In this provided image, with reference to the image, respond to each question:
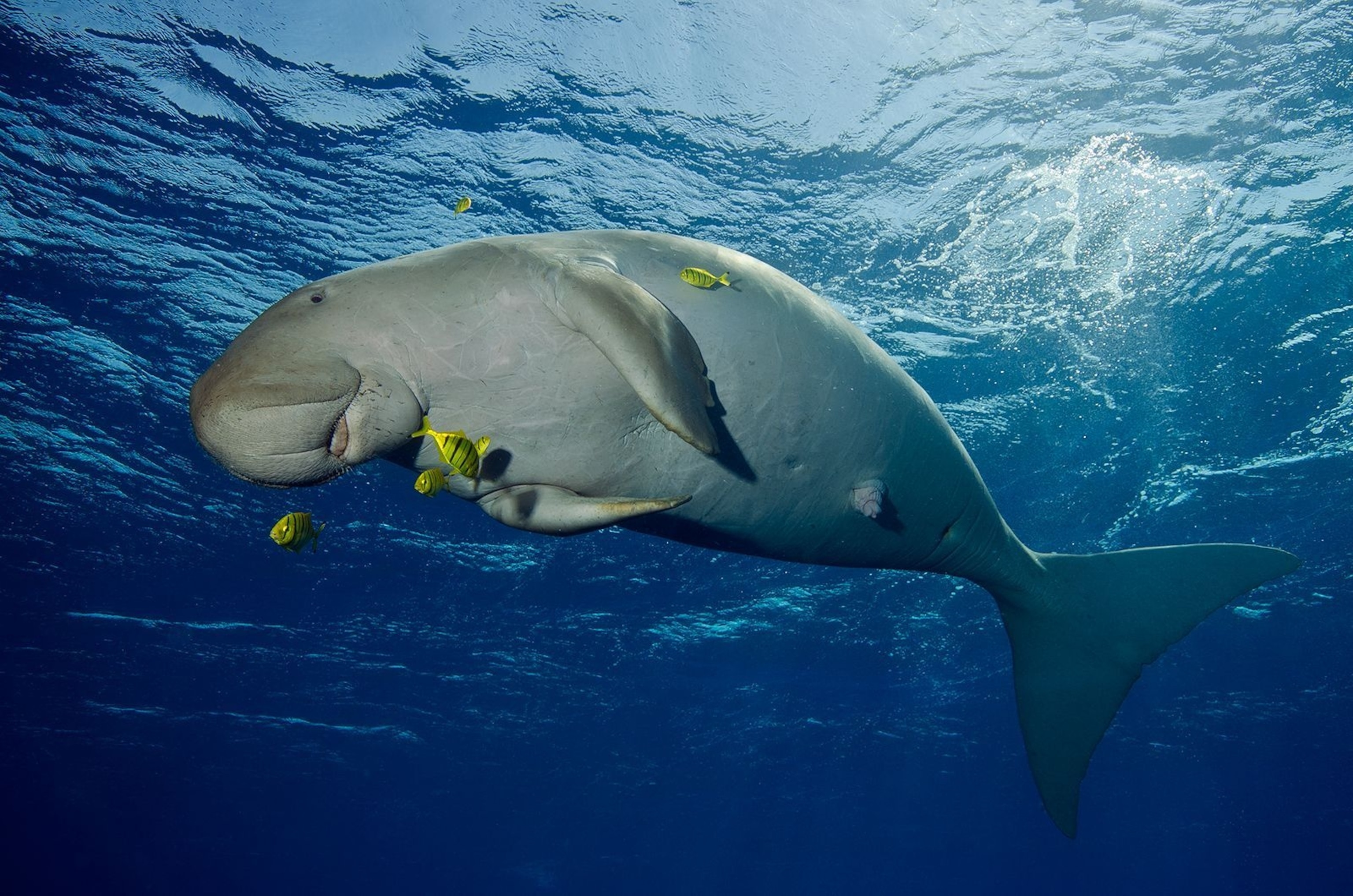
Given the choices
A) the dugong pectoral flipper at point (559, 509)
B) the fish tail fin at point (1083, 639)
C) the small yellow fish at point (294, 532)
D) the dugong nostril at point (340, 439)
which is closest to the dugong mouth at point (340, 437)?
the dugong nostril at point (340, 439)

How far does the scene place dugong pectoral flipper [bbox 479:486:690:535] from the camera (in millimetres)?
2025

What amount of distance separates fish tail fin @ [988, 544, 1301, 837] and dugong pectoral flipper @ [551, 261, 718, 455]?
3.15 m

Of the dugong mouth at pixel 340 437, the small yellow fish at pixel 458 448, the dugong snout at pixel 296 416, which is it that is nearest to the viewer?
the dugong snout at pixel 296 416

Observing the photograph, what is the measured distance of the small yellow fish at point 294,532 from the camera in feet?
10.1

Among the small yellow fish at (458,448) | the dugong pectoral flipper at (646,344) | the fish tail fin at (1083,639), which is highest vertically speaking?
the dugong pectoral flipper at (646,344)

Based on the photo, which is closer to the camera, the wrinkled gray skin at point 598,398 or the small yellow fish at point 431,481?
the wrinkled gray skin at point 598,398

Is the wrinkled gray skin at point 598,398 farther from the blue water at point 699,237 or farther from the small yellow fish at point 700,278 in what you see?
the blue water at point 699,237

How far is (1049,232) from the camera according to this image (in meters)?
7.77

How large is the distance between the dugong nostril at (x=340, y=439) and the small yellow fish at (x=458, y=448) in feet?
0.68

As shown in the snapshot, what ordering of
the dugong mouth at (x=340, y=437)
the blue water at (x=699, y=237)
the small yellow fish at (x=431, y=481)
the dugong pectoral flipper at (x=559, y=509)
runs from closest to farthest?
the dugong mouth at (x=340, y=437), the dugong pectoral flipper at (x=559, y=509), the small yellow fish at (x=431, y=481), the blue water at (x=699, y=237)

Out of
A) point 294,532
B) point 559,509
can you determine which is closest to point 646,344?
point 559,509

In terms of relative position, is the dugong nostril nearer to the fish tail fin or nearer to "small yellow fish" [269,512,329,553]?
"small yellow fish" [269,512,329,553]

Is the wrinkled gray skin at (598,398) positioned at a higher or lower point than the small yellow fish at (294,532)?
higher

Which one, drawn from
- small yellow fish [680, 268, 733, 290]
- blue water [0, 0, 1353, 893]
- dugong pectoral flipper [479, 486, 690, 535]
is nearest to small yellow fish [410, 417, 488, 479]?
dugong pectoral flipper [479, 486, 690, 535]
